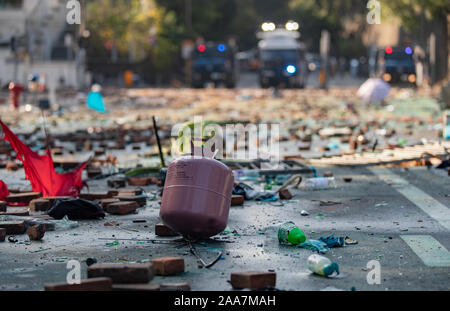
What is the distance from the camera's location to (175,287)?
20.0 ft

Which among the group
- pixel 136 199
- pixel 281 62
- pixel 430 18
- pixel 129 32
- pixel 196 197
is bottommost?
pixel 136 199

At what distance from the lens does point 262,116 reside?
83.5 feet

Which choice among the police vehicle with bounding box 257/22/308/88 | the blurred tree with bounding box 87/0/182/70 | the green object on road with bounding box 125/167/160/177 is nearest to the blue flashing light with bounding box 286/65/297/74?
the police vehicle with bounding box 257/22/308/88

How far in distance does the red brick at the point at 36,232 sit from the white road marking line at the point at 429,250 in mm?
2982

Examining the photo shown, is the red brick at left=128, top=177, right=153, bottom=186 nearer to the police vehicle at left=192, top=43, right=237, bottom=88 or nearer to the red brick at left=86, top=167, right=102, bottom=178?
the red brick at left=86, top=167, right=102, bottom=178

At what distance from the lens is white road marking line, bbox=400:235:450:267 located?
7.13m

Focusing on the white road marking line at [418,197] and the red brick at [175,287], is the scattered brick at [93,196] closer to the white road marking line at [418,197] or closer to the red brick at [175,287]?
the white road marking line at [418,197]

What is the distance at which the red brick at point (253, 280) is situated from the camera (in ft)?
20.3

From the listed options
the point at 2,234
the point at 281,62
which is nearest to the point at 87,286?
the point at 2,234

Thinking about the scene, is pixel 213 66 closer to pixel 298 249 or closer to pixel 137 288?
pixel 298 249

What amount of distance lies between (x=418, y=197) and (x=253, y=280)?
4.88 m

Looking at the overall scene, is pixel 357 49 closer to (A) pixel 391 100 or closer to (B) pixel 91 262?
(A) pixel 391 100

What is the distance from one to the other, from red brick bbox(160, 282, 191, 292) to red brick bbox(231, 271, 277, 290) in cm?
31
